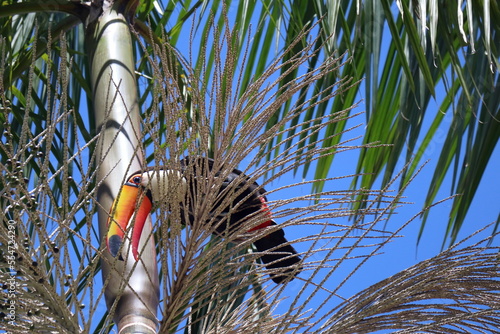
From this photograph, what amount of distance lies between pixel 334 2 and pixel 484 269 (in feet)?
2.04

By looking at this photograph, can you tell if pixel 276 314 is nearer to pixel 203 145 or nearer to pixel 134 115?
pixel 203 145

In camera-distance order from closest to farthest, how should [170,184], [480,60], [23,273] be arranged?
[23,273] < [170,184] < [480,60]

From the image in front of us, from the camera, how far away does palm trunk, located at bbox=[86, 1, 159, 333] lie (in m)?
1.02

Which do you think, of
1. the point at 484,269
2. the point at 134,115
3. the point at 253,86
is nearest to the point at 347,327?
the point at 484,269

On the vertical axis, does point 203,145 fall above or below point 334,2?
below

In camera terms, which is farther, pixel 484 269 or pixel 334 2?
pixel 334 2

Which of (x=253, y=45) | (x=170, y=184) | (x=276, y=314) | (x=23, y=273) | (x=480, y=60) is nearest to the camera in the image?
(x=23, y=273)

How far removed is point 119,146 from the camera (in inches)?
50.2

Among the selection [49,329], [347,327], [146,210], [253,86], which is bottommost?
[49,329]

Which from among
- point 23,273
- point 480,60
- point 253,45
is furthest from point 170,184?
point 253,45

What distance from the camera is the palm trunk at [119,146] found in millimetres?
1022

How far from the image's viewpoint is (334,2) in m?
1.37

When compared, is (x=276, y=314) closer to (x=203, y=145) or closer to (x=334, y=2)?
(x=203, y=145)

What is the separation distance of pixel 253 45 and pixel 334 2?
1.90 feet
